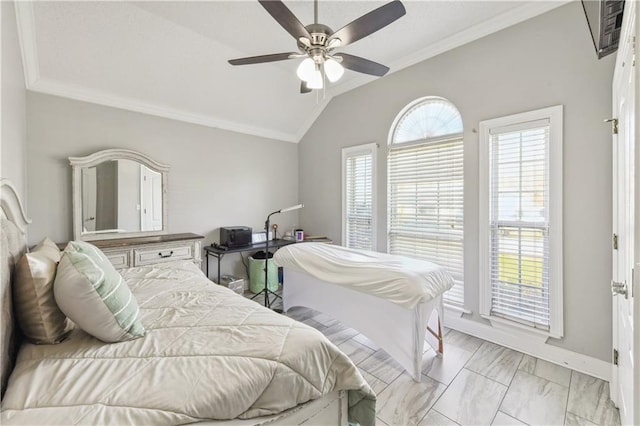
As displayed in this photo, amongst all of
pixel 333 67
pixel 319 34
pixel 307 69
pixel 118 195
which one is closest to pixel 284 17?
pixel 319 34

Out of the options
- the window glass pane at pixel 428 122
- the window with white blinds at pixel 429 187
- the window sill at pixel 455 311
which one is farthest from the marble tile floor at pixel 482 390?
the window glass pane at pixel 428 122

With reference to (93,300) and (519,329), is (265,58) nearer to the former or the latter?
(93,300)

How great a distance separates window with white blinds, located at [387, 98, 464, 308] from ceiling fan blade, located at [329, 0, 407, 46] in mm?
1676

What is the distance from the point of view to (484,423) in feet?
5.32

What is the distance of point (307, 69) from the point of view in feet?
6.05

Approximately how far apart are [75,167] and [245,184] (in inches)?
75.9

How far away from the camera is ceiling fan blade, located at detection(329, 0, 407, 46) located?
1.43m

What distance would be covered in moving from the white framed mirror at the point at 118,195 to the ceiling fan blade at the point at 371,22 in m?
2.67

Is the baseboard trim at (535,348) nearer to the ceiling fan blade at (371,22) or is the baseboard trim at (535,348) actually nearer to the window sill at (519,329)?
the window sill at (519,329)

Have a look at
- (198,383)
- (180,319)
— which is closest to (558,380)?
(198,383)

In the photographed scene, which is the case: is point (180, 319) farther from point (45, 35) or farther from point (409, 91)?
point (409, 91)

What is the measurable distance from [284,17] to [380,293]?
6.49 feet

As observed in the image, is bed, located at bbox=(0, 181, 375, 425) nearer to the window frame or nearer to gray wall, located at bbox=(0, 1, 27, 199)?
gray wall, located at bbox=(0, 1, 27, 199)

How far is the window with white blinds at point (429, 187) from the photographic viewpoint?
286 centimetres
